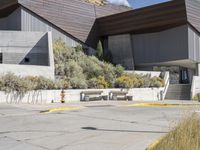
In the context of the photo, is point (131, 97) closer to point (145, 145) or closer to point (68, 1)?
point (68, 1)

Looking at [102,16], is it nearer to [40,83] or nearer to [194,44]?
[194,44]

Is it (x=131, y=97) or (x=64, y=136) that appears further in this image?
(x=131, y=97)

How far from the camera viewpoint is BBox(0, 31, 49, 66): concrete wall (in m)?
34.5

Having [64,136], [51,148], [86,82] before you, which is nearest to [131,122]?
[64,136]

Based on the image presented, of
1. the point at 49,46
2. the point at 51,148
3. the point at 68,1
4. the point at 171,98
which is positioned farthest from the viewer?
the point at 68,1

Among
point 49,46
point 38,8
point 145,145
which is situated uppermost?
point 38,8

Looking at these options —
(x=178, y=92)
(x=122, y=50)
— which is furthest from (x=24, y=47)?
(x=122, y=50)

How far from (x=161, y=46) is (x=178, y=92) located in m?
7.81

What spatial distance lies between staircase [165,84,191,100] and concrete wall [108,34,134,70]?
27.2 feet

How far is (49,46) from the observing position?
114ft

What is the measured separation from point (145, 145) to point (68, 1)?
36.7 m

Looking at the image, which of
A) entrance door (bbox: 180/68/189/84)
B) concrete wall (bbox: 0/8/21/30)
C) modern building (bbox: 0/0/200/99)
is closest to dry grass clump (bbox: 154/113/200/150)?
modern building (bbox: 0/0/200/99)

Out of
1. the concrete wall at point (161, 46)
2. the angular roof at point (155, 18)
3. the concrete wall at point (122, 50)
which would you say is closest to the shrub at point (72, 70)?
the angular roof at point (155, 18)

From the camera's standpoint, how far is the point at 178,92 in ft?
129
